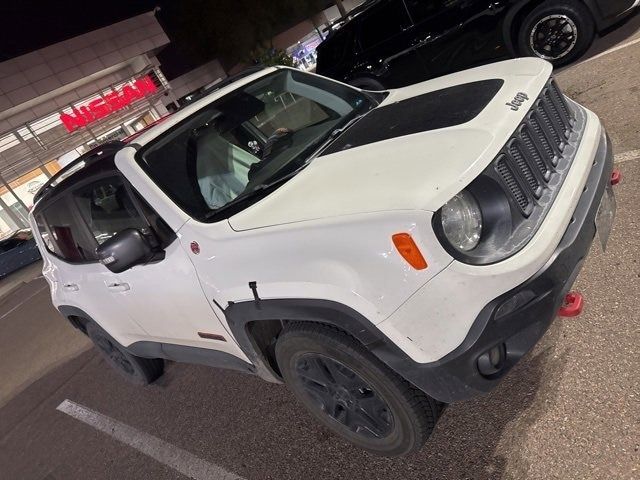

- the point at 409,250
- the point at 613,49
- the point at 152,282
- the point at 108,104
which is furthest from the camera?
the point at 108,104

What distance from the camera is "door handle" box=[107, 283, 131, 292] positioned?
3032 mm

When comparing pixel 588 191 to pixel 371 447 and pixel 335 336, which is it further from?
pixel 371 447

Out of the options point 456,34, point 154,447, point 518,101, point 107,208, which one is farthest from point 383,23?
point 154,447

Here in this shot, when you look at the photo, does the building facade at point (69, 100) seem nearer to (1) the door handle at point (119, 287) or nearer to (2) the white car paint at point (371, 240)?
(1) the door handle at point (119, 287)

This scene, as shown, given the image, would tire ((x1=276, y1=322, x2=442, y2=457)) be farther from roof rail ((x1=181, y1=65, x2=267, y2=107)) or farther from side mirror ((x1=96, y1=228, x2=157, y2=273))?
roof rail ((x1=181, y1=65, x2=267, y2=107))

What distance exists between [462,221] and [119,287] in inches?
92.2

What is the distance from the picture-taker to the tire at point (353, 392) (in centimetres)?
204

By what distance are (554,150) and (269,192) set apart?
57.7 inches

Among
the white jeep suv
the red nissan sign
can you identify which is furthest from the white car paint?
the red nissan sign

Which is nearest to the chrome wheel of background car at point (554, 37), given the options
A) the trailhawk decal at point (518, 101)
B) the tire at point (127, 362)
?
the trailhawk decal at point (518, 101)

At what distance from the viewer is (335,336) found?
2.06m

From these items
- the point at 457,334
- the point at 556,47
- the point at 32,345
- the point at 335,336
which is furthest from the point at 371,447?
the point at 32,345

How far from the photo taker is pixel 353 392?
7.48 feet

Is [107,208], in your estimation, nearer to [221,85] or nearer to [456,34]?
[221,85]
